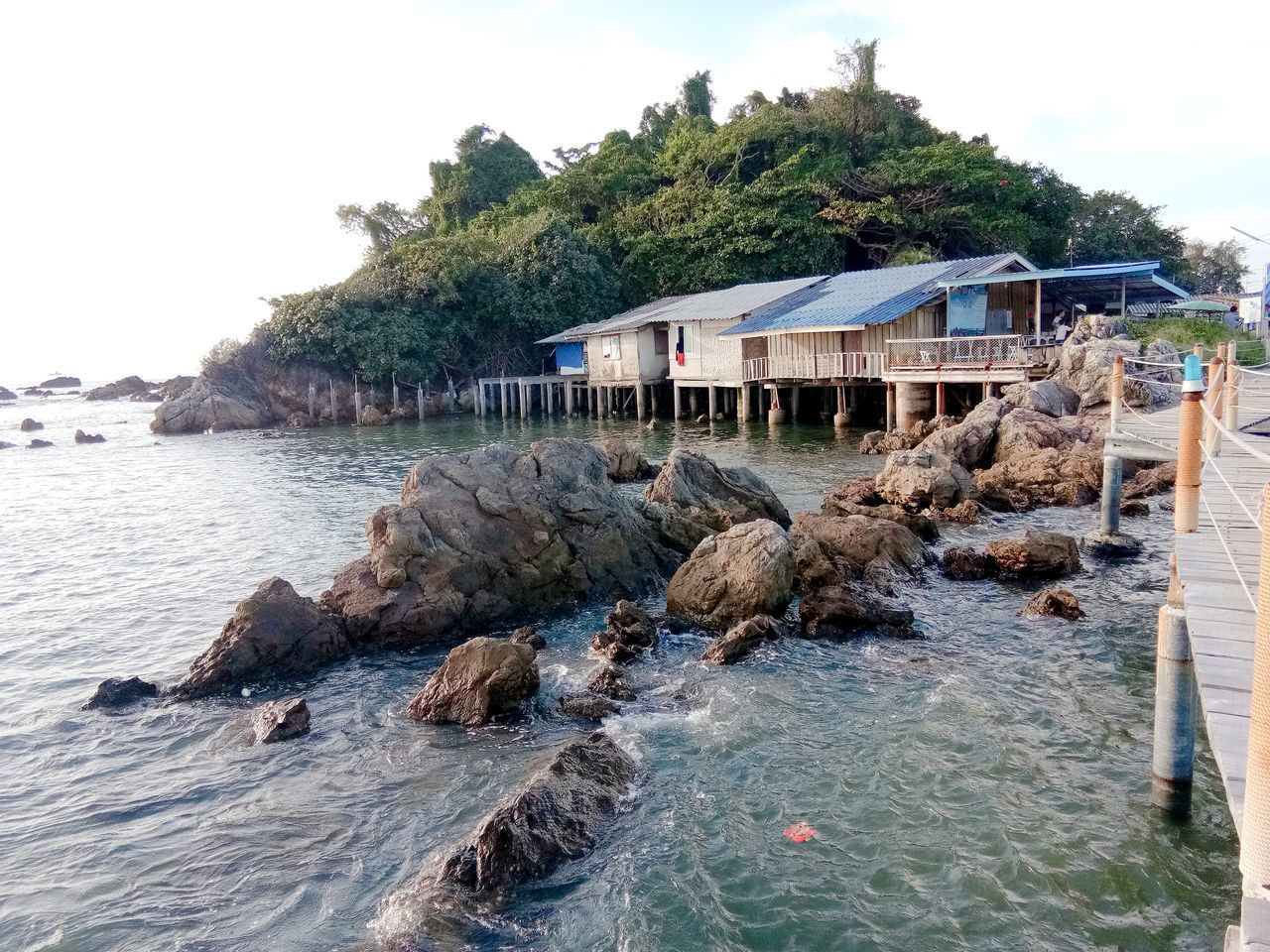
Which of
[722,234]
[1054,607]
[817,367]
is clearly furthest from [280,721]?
[722,234]

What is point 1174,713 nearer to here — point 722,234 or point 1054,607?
point 1054,607

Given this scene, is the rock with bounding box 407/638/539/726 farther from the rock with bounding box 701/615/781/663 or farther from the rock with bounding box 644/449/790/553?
the rock with bounding box 644/449/790/553

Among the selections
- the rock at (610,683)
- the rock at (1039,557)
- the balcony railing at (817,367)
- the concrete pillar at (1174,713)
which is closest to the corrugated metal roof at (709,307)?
the balcony railing at (817,367)

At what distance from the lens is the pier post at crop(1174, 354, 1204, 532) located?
6715mm

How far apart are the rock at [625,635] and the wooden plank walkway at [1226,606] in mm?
6365

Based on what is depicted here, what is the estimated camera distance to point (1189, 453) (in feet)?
22.3

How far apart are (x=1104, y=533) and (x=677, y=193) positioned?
4209 cm

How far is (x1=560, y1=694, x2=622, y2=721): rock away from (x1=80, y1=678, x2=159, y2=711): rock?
17.8 feet

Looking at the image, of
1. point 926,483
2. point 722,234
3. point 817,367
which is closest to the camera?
point 926,483

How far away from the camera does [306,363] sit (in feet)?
162

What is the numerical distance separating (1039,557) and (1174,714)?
7.37m

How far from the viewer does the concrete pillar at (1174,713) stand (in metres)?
6.47

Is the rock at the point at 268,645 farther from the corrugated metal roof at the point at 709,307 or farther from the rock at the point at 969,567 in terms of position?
the corrugated metal roof at the point at 709,307

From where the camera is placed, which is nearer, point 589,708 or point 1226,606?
point 1226,606
